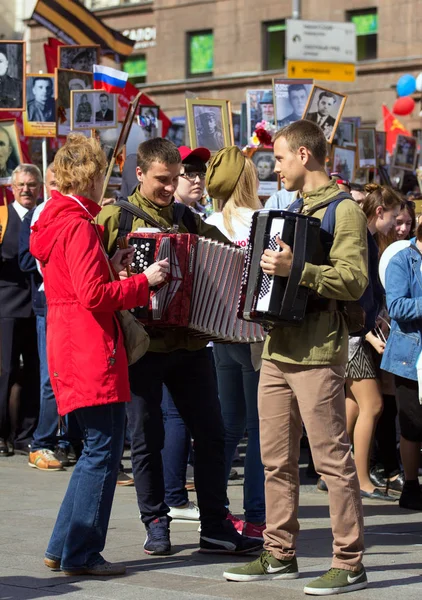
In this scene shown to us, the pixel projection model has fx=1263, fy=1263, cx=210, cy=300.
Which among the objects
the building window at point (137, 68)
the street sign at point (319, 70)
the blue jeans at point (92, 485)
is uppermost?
the building window at point (137, 68)

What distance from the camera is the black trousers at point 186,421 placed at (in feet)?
20.4

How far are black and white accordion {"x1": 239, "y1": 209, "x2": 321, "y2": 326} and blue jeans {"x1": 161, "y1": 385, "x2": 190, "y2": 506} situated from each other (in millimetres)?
1844

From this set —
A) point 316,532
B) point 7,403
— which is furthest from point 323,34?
point 316,532

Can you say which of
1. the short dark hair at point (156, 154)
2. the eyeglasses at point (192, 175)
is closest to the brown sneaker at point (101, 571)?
the short dark hair at point (156, 154)

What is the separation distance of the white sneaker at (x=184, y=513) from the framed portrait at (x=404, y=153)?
9330 millimetres

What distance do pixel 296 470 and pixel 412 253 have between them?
251 centimetres

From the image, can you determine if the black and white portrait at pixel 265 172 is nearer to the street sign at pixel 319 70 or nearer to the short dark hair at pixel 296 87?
the short dark hair at pixel 296 87

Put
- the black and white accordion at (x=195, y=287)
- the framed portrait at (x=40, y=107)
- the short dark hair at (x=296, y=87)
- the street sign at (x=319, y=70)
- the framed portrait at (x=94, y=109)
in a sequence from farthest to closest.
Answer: the street sign at (x=319, y=70)
the short dark hair at (x=296, y=87)
the framed portrait at (x=40, y=107)
the framed portrait at (x=94, y=109)
the black and white accordion at (x=195, y=287)

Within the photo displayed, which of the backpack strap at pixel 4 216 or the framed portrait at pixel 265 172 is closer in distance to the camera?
the backpack strap at pixel 4 216

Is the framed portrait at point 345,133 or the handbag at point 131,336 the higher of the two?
the framed portrait at point 345,133

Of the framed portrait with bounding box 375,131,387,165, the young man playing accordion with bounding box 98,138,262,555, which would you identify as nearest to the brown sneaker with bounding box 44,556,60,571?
the young man playing accordion with bounding box 98,138,262,555

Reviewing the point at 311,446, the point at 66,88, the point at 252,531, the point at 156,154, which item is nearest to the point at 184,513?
the point at 252,531

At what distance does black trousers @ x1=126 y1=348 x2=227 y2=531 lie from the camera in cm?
620

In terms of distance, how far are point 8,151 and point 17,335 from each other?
2.19 meters
